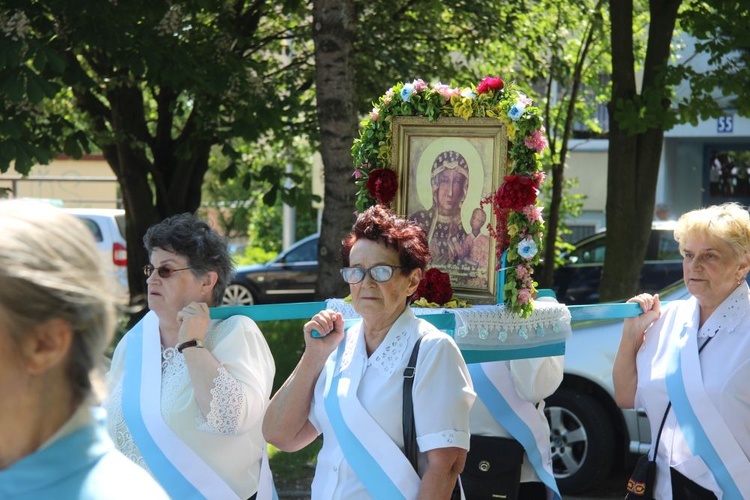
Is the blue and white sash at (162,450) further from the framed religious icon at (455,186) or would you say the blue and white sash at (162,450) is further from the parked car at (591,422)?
the parked car at (591,422)

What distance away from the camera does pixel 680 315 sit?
447 centimetres

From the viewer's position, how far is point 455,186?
4.66 meters

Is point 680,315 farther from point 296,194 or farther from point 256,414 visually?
point 296,194

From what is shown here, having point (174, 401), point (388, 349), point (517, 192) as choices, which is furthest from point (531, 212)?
point (174, 401)

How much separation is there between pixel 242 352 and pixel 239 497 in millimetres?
540

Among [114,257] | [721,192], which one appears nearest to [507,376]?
[114,257]

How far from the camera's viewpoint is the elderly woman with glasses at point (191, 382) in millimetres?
3941

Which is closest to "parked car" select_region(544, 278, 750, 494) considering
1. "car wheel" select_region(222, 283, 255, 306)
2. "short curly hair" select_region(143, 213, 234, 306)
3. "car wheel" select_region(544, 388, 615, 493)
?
"car wheel" select_region(544, 388, 615, 493)

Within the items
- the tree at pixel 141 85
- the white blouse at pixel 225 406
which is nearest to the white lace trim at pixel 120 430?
the white blouse at pixel 225 406

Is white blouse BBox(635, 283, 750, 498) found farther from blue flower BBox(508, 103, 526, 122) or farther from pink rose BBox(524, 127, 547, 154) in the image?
blue flower BBox(508, 103, 526, 122)

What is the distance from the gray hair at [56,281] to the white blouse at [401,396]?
5.70 feet

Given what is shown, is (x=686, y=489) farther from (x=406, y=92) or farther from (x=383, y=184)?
(x=406, y=92)

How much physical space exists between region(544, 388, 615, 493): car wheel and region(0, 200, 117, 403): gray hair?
20.2 ft

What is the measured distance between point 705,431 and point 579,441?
367 cm
